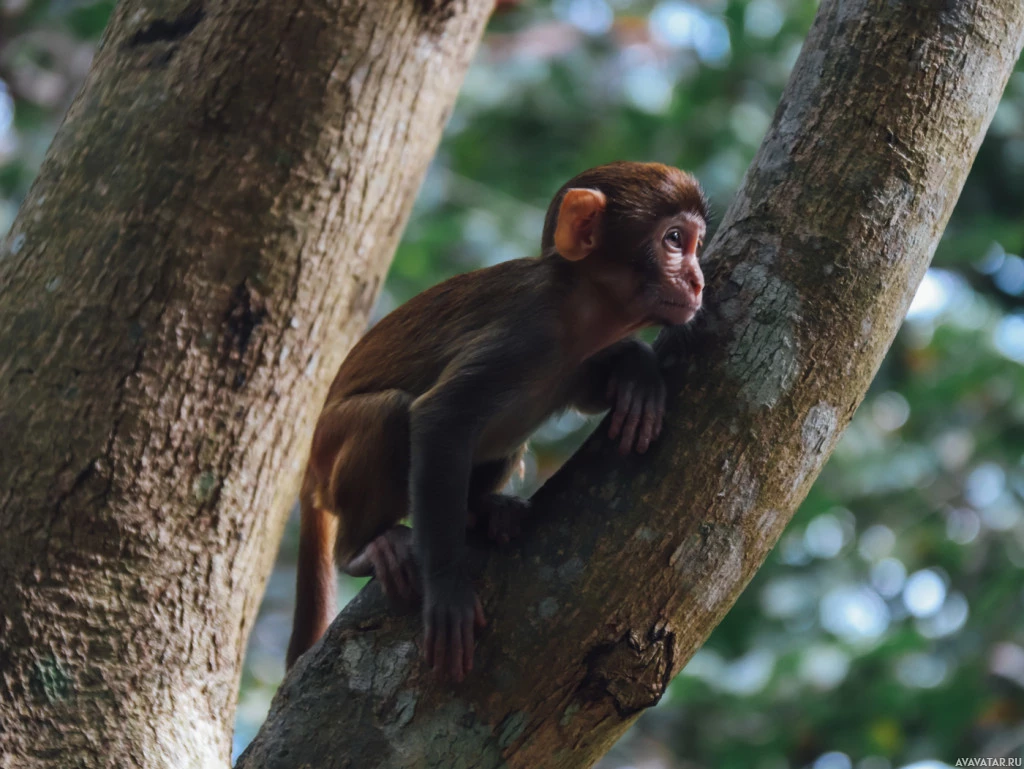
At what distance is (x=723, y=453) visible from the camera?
260 centimetres

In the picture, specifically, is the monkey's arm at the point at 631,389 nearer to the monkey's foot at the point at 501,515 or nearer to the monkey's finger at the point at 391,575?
the monkey's foot at the point at 501,515

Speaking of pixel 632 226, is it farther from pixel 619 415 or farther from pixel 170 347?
pixel 170 347

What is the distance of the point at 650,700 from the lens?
8.19 ft

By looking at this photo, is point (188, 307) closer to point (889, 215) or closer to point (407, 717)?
point (407, 717)

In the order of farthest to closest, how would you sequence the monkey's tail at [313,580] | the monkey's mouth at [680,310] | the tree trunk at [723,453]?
the monkey's tail at [313,580] < the monkey's mouth at [680,310] < the tree trunk at [723,453]

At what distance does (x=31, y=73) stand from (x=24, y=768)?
22.8 feet

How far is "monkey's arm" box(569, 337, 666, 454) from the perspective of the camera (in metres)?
2.69

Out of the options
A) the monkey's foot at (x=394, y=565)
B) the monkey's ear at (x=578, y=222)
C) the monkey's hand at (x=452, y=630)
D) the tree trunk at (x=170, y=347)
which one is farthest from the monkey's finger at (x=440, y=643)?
the monkey's ear at (x=578, y=222)

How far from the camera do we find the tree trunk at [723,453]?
2.47m

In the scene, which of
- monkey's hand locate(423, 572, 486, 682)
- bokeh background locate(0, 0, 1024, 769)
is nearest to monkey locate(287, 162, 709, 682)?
Answer: monkey's hand locate(423, 572, 486, 682)

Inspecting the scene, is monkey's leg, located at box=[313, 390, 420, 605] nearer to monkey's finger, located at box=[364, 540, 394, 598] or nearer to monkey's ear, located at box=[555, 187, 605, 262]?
monkey's finger, located at box=[364, 540, 394, 598]

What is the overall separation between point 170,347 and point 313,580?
1.25 meters

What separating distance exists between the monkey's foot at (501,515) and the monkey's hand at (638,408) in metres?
0.31

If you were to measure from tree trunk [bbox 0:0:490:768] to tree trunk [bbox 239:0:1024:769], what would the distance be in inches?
17.7
